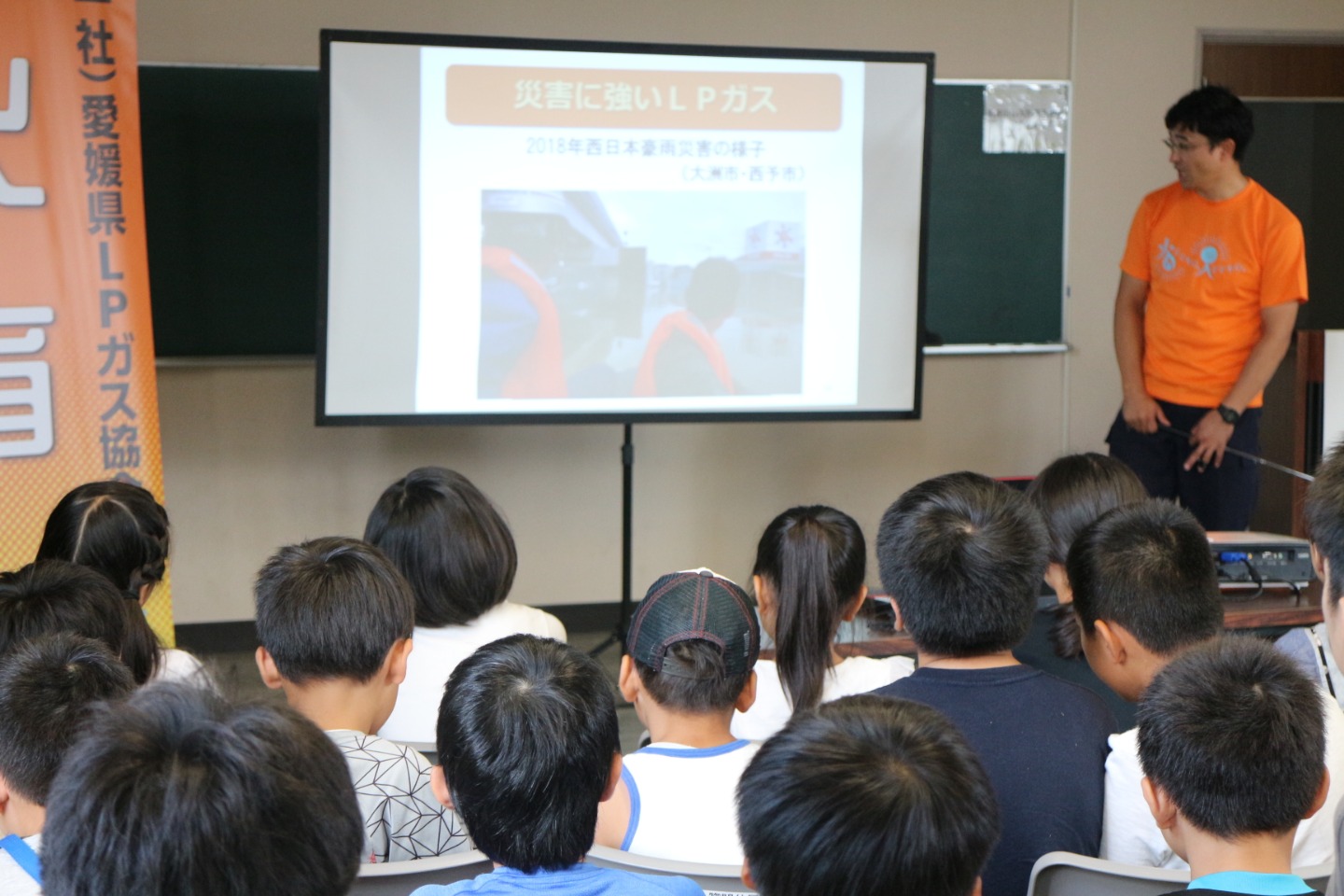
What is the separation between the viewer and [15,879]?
3.73 ft

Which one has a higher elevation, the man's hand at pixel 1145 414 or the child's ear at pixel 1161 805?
the man's hand at pixel 1145 414

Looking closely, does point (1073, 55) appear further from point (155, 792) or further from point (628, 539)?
point (155, 792)

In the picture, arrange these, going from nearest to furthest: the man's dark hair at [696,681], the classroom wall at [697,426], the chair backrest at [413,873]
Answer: the chair backrest at [413,873]
the man's dark hair at [696,681]
the classroom wall at [697,426]

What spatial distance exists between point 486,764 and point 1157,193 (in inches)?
130

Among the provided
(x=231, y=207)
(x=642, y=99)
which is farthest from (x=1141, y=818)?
(x=231, y=207)

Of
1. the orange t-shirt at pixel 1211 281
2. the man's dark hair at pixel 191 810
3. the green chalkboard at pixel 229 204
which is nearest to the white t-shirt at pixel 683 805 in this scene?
the man's dark hair at pixel 191 810

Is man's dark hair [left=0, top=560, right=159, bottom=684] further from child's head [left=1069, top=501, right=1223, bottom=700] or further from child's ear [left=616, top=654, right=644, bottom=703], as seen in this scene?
child's head [left=1069, top=501, right=1223, bottom=700]

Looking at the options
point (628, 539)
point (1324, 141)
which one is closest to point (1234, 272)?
point (1324, 141)

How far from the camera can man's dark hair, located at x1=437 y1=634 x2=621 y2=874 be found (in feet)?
3.69

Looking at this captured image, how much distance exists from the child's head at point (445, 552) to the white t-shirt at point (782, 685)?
50cm

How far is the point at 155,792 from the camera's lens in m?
0.73

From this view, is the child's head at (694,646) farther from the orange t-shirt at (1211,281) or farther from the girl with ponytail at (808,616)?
the orange t-shirt at (1211,281)

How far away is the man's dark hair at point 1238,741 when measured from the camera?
111 cm

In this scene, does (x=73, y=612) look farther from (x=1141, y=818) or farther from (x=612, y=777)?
(x=1141, y=818)
